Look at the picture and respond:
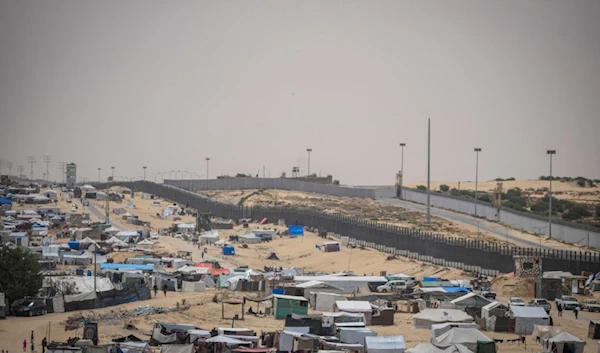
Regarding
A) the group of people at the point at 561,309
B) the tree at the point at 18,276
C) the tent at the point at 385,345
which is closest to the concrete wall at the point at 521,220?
the group of people at the point at 561,309

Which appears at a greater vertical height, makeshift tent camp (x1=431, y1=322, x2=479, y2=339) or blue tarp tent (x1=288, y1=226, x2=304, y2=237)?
blue tarp tent (x1=288, y1=226, x2=304, y2=237)

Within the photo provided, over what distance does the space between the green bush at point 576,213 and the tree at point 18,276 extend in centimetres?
7104

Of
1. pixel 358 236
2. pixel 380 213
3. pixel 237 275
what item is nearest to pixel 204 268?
pixel 237 275

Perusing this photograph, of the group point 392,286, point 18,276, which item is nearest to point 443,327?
point 392,286

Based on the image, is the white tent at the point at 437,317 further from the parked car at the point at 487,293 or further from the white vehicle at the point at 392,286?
the white vehicle at the point at 392,286

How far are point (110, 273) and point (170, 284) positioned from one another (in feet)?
9.72

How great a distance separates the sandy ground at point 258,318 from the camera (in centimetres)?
3862

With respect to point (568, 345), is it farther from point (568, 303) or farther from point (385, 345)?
point (568, 303)

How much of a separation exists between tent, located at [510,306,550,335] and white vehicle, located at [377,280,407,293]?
999 centimetres

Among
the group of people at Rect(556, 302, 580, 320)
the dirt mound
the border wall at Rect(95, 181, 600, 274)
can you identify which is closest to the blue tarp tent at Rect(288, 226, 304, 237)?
the border wall at Rect(95, 181, 600, 274)

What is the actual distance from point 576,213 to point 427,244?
2059 inches

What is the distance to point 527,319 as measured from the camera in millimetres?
40312

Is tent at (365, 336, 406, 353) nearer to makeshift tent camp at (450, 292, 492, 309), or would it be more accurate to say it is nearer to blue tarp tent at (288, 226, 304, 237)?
makeshift tent camp at (450, 292, 492, 309)

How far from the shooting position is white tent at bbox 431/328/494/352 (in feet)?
114
